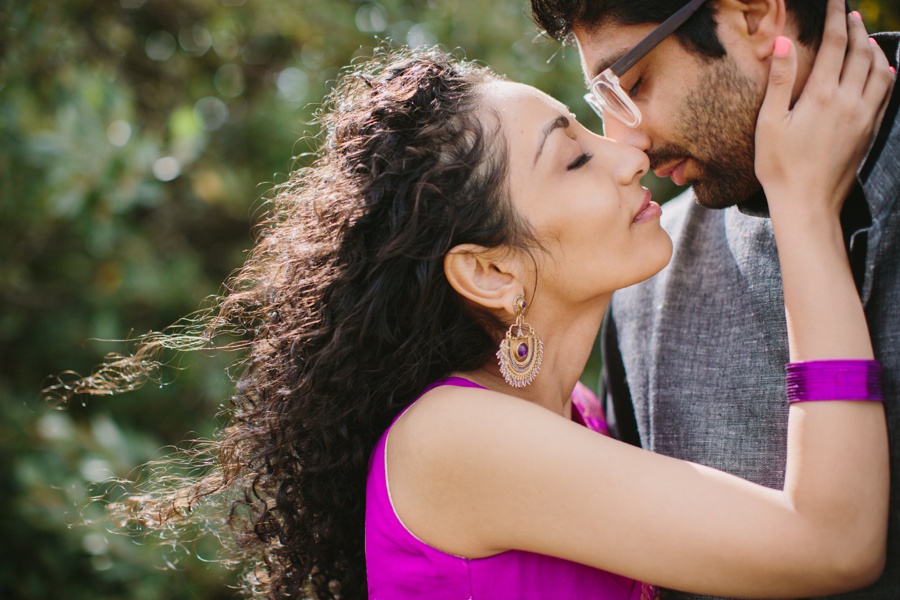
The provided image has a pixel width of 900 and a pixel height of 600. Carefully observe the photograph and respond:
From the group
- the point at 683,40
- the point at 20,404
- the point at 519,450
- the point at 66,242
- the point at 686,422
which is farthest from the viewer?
the point at 66,242

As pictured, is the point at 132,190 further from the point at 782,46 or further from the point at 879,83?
the point at 879,83

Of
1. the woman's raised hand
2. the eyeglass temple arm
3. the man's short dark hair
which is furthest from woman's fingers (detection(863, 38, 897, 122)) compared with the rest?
the eyeglass temple arm

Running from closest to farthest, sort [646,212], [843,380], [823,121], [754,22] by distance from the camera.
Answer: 1. [843,380]
2. [823,121]
3. [754,22]
4. [646,212]

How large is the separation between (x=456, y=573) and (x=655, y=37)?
1.33 meters

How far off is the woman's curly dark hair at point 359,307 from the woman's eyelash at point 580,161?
0.17 meters

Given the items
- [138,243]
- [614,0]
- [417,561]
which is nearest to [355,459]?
[417,561]

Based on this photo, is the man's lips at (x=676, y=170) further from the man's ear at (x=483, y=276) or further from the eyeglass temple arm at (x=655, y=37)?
the man's ear at (x=483, y=276)

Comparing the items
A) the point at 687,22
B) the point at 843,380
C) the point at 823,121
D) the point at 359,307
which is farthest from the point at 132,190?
the point at 843,380

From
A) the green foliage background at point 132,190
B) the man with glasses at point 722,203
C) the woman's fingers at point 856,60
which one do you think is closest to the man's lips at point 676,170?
the man with glasses at point 722,203

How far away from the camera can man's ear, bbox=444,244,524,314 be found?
72.0 inches

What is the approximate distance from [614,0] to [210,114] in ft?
8.02

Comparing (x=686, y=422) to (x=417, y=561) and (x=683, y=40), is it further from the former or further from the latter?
(x=683, y=40)

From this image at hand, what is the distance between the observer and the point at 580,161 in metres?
1.87

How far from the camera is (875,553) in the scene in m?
1.46
